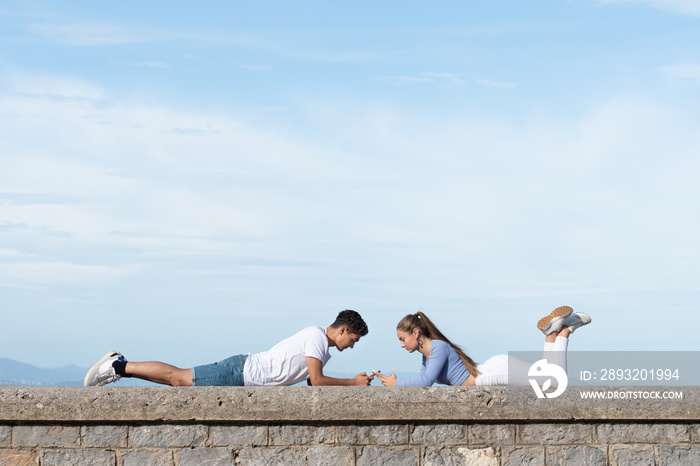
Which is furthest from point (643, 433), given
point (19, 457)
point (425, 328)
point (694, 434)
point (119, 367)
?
point (19, 457)

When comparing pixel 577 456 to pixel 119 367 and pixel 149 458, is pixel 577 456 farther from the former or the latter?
pixel 119 367

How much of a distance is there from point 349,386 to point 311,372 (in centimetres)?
48

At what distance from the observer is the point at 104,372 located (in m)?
5.92

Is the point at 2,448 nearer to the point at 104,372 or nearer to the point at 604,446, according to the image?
the point at 104,372

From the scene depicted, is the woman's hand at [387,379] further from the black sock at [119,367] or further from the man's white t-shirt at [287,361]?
the black sock at [119,367]

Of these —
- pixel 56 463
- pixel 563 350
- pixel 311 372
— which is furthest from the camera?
pixel 563 350

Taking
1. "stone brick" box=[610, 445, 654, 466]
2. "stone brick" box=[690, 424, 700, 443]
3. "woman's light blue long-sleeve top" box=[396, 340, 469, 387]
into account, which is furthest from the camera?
"woman's light blue long-sleeve top" box=[396, 340, 469, 387]

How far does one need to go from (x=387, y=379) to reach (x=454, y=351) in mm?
628

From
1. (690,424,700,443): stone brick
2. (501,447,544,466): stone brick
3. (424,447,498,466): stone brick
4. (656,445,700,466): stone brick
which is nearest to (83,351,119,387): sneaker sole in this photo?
(424,447,498,466): stone brick

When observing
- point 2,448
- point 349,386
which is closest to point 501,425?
point 349,386

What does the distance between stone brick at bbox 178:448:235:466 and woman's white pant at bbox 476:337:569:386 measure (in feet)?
6.20

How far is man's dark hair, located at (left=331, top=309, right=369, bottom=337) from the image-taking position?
19.9 ft

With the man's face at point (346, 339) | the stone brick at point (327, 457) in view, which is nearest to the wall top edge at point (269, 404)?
the stone brick at point (327, 457)

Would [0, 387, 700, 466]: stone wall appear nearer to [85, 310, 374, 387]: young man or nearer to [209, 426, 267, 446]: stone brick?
[209, 426, 267, 446]: stone brick
